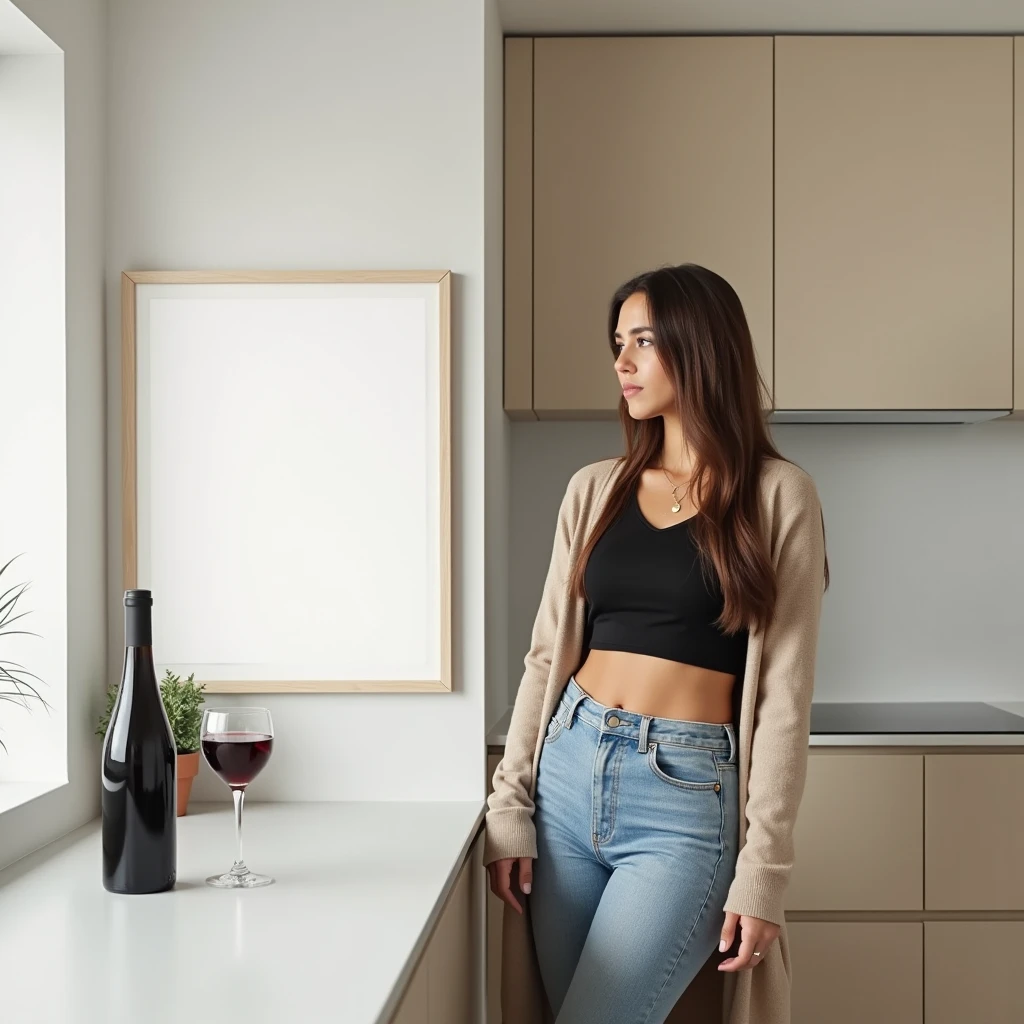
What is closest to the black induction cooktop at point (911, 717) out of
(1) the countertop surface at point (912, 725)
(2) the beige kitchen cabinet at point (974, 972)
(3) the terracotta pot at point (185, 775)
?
(1) the countertop surface at point (912, 725)

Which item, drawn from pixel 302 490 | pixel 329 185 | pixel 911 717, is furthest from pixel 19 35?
pixel 911 717

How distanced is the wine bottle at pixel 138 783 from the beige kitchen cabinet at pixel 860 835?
4.54 ft

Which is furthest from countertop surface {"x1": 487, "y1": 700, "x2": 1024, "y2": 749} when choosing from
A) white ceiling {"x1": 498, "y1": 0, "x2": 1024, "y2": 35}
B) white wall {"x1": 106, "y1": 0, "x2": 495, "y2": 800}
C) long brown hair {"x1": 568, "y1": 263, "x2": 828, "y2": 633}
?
white ceiling {"x1": 498, "y1": 0, "x2": 1024, "y2": 35}

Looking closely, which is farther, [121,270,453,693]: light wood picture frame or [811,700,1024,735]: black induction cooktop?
[811,700,1024,735]: black induction cooktop

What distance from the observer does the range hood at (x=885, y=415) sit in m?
2.72

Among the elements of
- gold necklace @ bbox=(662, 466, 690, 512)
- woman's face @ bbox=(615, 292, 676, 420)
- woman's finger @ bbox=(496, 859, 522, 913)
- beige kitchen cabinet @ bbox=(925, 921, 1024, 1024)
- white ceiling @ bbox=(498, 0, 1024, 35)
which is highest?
white ceiling @ bbox=(498, 0, 1024, 35)

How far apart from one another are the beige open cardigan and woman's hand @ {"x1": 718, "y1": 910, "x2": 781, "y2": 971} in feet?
0.06

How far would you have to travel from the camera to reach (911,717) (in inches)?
104

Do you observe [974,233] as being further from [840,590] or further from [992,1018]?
[992,1018]

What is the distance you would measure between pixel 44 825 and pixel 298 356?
905 millimetres

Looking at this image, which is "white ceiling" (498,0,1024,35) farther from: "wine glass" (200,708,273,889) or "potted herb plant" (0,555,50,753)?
"wine glass" (200,708,273,889)

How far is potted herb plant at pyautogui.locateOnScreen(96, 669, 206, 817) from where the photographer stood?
201cm

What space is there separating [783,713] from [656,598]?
0.80 feet

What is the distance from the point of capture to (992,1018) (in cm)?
241
